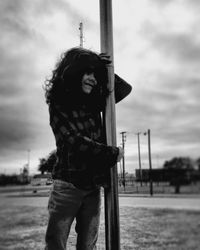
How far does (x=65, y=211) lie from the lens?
137 cm

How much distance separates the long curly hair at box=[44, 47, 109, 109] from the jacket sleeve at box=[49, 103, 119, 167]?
4.0 inches

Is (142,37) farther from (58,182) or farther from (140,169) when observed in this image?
(58,182)

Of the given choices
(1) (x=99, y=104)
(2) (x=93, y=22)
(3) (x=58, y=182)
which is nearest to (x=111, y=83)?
(1) (x=99, y=104)

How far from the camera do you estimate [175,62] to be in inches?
60.1

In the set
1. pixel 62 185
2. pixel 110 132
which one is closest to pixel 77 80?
pixel 110 132

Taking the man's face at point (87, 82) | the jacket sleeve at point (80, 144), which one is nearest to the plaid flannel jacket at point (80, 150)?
the jacket sleeve at point (80, 144)

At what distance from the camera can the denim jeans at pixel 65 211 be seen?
4.50 feet

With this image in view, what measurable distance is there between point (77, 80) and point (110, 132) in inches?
13.2

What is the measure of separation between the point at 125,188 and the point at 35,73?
1.61 metres

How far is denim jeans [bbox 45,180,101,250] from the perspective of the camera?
4.50ft

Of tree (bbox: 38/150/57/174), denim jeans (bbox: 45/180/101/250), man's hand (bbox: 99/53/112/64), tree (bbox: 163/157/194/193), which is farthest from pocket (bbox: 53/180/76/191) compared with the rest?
man's hand (bbox: 99/53/112/64)

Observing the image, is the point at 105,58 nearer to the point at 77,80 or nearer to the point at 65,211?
the point at 77,80

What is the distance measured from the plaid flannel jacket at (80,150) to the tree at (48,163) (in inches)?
12.1

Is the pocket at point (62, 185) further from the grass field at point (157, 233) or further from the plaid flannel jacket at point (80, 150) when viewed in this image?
the grass field at point (157, 233)
